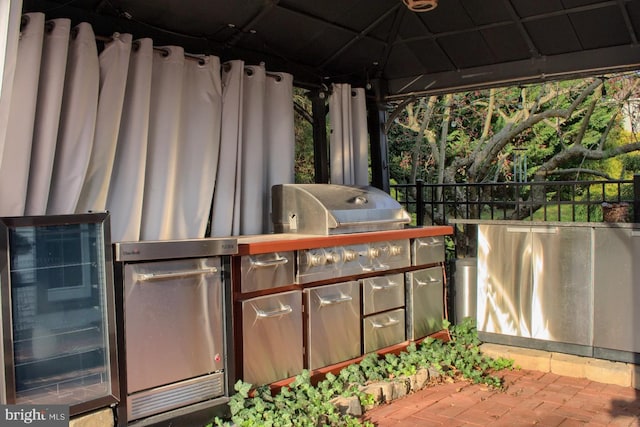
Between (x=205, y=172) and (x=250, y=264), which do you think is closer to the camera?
(x=250, y=264)

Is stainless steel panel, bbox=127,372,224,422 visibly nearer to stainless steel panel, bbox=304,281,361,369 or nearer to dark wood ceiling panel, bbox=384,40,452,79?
stainless steel panel, bbox=304,281,361,369

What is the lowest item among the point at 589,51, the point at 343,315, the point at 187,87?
the point at 343,315

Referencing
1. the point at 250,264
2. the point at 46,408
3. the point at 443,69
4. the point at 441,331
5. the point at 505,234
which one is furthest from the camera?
the point at 443,69

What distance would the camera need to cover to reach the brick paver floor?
3537 mm

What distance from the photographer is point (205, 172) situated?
4.21 meters

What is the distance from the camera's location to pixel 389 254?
4488 millimetres

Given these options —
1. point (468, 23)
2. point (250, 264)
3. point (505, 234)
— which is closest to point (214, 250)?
point (250, 264)

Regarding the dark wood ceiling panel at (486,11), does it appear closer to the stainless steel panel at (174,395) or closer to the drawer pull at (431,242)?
the drawer pull at (431,242)

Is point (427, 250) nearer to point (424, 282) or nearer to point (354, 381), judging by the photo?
point (424, 282)

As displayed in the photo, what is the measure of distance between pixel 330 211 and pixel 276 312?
943mm

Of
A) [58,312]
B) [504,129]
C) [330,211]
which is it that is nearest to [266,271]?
[330,211]

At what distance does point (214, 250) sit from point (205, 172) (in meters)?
1.19

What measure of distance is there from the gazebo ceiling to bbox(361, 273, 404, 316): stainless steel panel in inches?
78.9

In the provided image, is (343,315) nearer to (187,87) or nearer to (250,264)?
(250,264)
